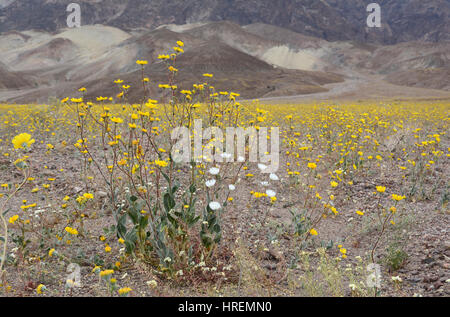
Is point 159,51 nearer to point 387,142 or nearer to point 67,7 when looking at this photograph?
point 387,142

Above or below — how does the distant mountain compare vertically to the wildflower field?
above

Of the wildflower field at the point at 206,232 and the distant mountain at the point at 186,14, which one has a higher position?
the distant mountain at the point at 186,14

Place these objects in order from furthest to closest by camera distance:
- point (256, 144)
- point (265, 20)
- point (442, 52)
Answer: point (265, 20) < point (442, 52) < point (256, 144)

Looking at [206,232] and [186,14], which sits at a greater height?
[186,14]

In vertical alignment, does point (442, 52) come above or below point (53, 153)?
above

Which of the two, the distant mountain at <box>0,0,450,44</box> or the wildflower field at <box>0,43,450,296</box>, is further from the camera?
the distant mountain at <box>0,0,450,44</box>

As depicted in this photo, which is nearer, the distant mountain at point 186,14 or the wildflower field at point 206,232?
the wildflower field at point 206,232

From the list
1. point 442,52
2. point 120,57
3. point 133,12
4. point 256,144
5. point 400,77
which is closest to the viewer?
point 256,144

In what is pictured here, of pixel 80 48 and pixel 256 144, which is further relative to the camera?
pixel 80 48

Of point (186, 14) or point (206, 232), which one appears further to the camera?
point (186, 14)

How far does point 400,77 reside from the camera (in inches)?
2864
